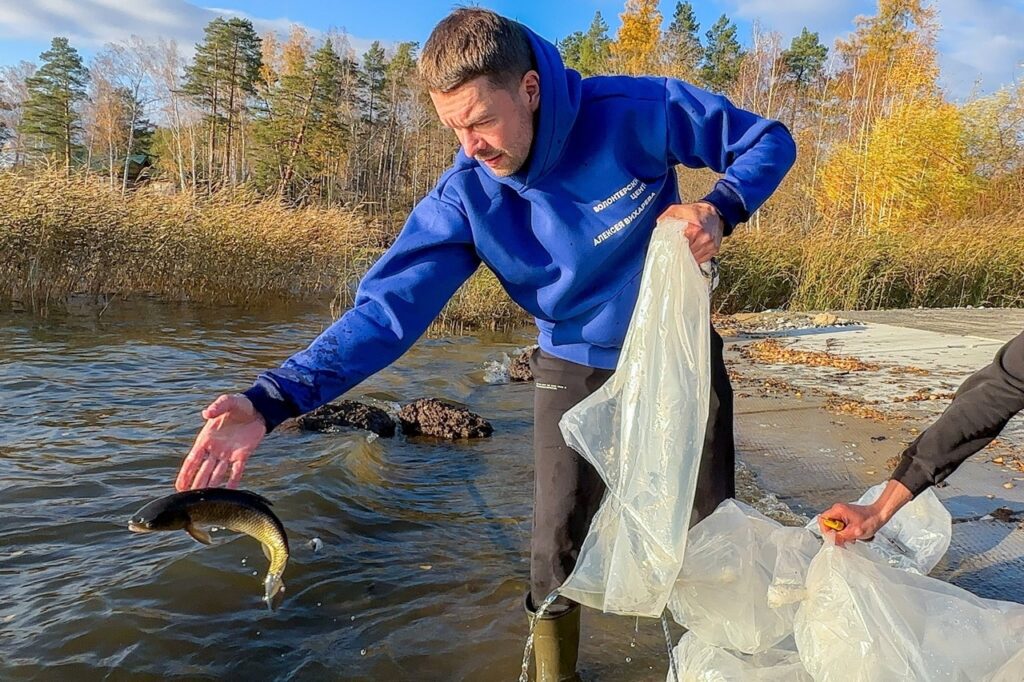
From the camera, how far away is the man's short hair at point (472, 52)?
2.29 meters

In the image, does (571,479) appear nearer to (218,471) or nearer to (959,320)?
(218,471)

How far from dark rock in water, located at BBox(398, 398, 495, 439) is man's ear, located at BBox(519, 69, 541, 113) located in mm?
4993

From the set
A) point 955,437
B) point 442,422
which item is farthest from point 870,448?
point 955,437

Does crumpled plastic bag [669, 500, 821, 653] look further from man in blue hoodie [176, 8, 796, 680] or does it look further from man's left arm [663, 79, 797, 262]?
man's left arm [663, 79, 797, 262]

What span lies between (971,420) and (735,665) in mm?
979

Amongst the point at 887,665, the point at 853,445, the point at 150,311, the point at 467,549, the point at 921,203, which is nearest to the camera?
the point at 887,665

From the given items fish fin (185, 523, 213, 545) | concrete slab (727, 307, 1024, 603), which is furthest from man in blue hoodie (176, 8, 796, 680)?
concrete slab (727, 307, 1024, 603)

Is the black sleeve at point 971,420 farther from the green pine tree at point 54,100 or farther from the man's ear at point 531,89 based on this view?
the green pine tree at point 54,100

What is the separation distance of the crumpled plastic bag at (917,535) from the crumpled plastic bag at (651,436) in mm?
656

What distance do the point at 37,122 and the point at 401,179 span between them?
73.4ft

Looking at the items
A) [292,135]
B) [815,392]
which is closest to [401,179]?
[292,135]

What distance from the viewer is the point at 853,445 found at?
19.9 ft

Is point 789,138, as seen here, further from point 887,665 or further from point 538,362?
point 887,665

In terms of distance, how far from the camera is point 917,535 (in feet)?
8.75
